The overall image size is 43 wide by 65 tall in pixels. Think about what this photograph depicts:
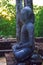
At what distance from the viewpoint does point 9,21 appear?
934cm

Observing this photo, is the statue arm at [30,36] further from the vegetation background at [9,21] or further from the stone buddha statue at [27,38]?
the vegetation background at [9,21]

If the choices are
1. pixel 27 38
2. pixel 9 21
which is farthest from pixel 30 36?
pixel 9 21

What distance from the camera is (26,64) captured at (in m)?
4.37

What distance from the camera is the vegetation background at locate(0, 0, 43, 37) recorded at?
883 centimetres

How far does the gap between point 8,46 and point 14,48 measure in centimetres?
304

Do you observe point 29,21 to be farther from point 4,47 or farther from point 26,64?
point 4,47

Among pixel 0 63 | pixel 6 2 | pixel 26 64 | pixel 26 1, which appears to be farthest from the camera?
pixel 6 2

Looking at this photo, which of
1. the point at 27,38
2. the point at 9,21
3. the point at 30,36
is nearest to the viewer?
the point at 30,36

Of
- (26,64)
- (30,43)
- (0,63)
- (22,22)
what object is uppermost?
(22,22)

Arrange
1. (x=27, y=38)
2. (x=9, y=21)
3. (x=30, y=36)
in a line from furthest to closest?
(x=9, y=21), (x=27, y=38), (x=30, y=36)

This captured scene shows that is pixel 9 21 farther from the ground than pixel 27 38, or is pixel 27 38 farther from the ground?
pixel 27 38

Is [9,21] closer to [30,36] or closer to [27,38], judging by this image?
[27,38]

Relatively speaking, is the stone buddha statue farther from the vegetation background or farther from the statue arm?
the vegetation background

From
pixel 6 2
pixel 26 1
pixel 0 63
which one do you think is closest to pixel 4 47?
pixel 0 63
